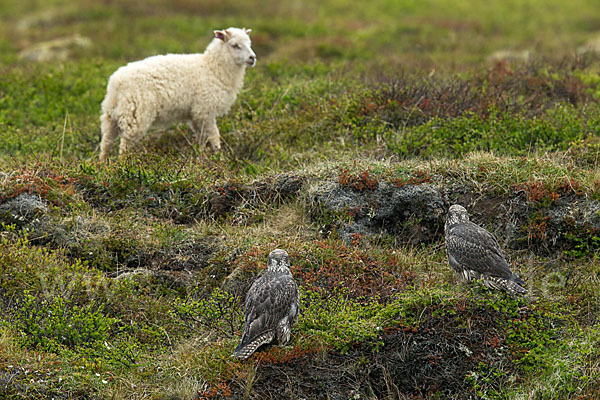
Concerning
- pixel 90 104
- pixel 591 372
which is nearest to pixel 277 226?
pixel 591 372

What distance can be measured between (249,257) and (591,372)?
3.80 m

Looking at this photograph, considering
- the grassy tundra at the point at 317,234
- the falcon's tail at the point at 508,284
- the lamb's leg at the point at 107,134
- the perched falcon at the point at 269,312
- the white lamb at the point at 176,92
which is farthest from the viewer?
the lamb's leg at the point at 107,134

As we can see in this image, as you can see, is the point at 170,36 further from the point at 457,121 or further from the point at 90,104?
the point at 457,121

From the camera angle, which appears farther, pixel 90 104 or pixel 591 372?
Result: pixel 90 104

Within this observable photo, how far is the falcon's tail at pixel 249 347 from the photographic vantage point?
629cm

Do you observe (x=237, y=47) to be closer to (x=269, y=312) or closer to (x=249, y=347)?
(x=269, y=312)

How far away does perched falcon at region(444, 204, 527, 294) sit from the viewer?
694 centimetres

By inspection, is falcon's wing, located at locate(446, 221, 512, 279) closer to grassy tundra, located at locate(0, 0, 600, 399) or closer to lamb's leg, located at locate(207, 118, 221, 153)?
grassy tundra, located at locate(0, 0, 600, 399)

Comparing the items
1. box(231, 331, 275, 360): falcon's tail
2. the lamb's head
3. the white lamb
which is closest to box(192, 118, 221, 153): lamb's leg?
the white lamb

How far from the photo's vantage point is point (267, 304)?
21.2 ft

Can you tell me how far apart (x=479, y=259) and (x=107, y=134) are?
630 cm

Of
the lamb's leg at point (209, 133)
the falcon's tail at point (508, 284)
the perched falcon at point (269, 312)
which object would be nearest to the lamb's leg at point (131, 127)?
the lamb's leg at point (209, 133)

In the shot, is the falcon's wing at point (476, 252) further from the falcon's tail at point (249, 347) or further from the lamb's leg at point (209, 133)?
the lamb's leg at point (209, 133)

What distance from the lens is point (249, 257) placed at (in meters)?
8.06
